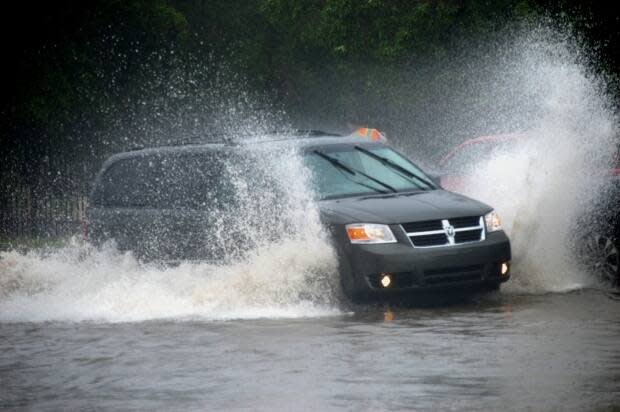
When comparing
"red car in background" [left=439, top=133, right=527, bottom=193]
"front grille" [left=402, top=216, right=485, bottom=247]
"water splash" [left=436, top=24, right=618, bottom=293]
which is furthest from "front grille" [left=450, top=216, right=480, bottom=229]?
"red car in background" [left=439, top=133, right=527, bottom=193]

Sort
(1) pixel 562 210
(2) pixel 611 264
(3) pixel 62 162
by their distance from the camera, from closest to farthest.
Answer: (2) pixel 611 264 → (1) pixel 562 210 → (3) pixel 62 162

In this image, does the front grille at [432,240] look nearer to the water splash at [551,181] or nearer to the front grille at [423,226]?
the front grille at [423,226]

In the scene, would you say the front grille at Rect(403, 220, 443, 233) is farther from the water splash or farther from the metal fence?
the metal fence

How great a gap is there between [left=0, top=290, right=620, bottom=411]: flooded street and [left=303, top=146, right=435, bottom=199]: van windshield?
1.32 meters

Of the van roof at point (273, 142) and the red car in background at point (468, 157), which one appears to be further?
the red car in background at point (468, 157)

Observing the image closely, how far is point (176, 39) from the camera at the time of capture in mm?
36875

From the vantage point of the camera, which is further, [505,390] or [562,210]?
[562,210]

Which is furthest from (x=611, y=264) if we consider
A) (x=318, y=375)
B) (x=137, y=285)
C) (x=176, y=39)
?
(x=176, y=39)

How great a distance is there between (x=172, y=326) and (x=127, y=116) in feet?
71.6

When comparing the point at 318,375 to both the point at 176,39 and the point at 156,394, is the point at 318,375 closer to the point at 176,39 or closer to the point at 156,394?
the point at 156,394

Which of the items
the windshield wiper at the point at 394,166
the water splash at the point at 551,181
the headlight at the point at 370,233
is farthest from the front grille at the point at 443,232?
the water splash at the point at 551,181

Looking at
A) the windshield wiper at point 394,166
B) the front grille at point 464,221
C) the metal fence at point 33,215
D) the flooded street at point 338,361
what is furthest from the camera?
the metal fence at point 33,215

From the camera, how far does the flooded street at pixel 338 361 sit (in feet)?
27.3

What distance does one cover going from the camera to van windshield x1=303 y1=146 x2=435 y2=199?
45.2 ft
